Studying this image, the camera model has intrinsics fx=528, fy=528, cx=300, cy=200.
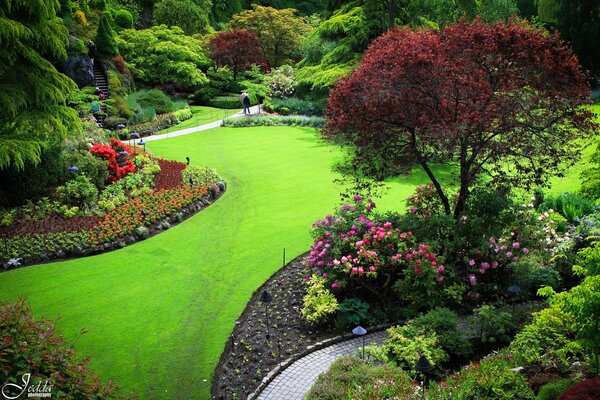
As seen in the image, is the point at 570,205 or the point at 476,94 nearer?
the point at 476,94

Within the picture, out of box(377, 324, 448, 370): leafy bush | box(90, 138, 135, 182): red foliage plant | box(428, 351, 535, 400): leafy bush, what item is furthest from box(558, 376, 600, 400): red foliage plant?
box(90, 138, 135, 182): red foliage plant

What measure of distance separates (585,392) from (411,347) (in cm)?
330

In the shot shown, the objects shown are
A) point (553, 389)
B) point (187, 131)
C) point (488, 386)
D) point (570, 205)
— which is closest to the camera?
point (553, 389)

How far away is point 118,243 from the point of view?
14.3 metres

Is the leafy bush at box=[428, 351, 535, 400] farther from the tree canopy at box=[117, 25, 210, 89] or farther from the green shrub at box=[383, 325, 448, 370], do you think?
the tree canopy at box=[117, 25, 210, 89]

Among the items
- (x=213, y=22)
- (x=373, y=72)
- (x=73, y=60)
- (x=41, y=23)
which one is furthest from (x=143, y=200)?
(x=213, y=22)

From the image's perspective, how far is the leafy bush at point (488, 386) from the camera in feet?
25.0

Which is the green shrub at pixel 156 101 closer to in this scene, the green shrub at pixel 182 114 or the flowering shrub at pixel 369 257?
the green shrub at pixel 182 114

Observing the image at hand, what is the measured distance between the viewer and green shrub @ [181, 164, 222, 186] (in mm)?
18625


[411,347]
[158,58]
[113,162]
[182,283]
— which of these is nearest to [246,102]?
[158,58]

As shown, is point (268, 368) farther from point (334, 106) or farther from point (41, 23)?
point (41, 23)

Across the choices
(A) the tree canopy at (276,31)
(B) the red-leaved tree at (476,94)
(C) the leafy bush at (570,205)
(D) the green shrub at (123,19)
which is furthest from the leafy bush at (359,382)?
(A) the tree canopy at (276,31)

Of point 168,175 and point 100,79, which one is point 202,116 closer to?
point 100,79

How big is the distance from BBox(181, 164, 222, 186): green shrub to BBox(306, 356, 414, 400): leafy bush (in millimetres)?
10949
